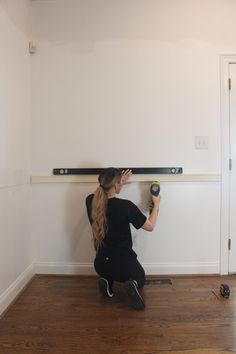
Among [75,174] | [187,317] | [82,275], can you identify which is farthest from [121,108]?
[187,317]

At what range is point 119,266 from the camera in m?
2.20

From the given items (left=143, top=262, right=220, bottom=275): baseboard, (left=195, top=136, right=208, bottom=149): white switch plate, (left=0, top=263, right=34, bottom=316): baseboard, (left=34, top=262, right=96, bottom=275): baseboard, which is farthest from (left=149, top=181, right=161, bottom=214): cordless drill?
(left=0, top=263, right=34, bottom=316): baseboard

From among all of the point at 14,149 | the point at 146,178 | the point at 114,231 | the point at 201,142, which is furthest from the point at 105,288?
the point at 201,142

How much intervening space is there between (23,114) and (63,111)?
0.39 metres

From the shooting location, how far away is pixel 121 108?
8.80 ft

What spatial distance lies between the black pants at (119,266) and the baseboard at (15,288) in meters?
0.76

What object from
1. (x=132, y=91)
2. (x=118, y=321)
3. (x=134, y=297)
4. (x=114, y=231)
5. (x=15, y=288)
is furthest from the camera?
(x=132, y=91)

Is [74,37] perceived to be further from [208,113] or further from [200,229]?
[200,229]

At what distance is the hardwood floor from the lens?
5.54 ft

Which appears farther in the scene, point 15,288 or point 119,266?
point 15,288

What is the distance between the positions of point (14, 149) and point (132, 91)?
4.15ft

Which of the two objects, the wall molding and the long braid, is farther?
the wall molding

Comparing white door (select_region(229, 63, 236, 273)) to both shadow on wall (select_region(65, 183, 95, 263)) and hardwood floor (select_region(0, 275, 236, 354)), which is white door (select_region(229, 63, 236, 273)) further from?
shadow on wall (select_region(65, 183, 95, 263))

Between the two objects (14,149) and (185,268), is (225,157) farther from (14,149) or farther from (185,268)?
(14,149)
